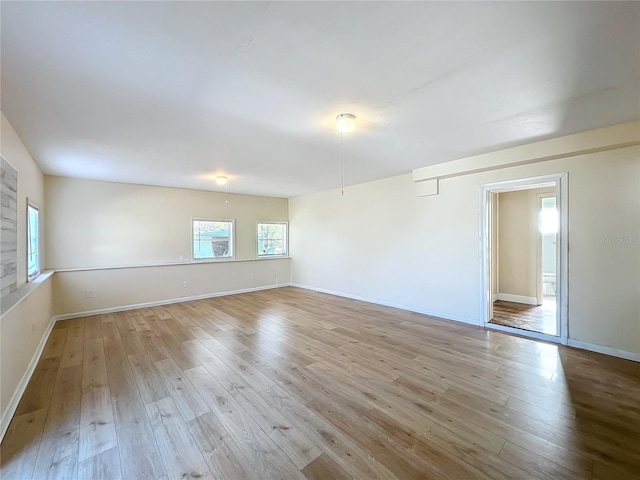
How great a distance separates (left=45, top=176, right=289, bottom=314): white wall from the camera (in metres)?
4.77

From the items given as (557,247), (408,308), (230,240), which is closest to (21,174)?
(230,240)

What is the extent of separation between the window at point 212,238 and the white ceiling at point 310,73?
301cm

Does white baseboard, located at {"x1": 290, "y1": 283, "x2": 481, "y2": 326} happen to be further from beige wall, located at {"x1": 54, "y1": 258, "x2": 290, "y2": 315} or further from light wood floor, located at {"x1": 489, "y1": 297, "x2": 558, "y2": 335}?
beige wall, located at {"x1": 54, "y1": 258, "x2": 290, "y2": 315}

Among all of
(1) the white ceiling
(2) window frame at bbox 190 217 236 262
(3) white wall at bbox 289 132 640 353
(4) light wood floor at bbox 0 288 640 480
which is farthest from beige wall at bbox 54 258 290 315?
(1) the white ceiling

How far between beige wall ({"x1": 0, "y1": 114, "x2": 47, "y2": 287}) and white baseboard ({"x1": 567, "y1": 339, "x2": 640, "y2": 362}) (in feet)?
20.9

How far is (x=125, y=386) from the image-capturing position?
2539 millimetres

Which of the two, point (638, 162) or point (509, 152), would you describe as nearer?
point (638, 162)

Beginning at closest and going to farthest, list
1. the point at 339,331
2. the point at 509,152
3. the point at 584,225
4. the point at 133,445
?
the point at 133,445
the point at 584,225
the point at 509,152
the point at 339,331

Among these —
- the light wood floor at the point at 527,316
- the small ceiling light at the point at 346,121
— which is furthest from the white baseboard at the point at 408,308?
the small ceiling light at the point at 346,121

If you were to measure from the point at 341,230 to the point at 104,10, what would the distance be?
5.33 meters

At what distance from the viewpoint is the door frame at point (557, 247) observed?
3404 millimetres

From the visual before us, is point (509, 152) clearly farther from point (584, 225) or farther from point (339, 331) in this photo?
point (339, 331)

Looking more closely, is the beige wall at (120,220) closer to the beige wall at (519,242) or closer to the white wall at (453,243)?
the white wall at (453,243)

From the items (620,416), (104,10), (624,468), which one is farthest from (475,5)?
(620,416)
